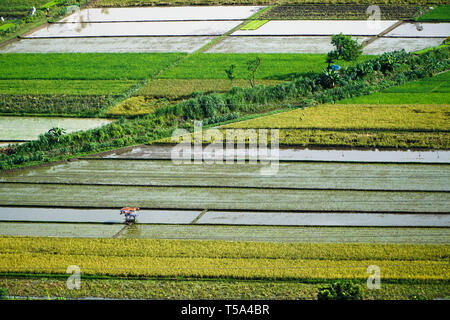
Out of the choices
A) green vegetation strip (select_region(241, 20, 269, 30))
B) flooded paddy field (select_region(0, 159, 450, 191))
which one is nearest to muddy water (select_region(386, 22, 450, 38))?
green vegetation strip (select_region(241, 20, 269, 30))

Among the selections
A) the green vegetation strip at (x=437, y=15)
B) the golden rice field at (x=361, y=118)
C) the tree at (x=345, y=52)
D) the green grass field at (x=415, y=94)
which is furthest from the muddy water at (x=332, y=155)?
the green vegetation strip at (x=437, y=15)

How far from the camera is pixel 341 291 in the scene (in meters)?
13.4

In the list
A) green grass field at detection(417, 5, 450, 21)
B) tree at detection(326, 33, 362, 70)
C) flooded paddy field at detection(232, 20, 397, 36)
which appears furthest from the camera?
green grass field at detection(417, 5, 450, 21)

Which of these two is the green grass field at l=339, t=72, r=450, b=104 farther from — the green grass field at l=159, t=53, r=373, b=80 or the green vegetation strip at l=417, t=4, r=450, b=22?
the green vegetation strip at l=417, t=4, r=450, b=22

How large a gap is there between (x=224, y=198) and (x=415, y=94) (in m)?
12.3

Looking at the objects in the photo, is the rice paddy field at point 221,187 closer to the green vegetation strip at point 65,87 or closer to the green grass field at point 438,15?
the green vegetation strip at point 65,87

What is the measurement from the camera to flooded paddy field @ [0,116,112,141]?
954 inches

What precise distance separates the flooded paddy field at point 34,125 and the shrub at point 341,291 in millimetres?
14490

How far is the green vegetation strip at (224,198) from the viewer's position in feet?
Result: 59.9

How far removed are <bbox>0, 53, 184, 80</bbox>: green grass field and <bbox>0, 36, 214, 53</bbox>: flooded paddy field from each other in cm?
107

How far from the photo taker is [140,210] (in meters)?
18.7

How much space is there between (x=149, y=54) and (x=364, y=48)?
1232 centimetres
